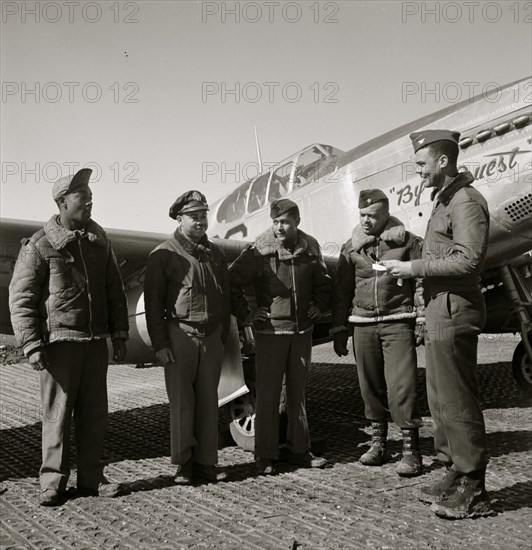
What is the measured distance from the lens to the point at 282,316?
4488mm

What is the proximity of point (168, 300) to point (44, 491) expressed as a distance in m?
1.38

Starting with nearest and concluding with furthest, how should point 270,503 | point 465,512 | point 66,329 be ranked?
point 465,512 < point 270,503 < point 66,329

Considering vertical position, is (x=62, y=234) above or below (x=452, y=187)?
below

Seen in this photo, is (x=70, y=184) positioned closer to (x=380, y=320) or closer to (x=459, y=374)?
(x=380, y=320)

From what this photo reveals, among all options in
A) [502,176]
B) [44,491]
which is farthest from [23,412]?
[502,176]

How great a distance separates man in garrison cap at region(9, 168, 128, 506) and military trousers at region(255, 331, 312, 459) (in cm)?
108

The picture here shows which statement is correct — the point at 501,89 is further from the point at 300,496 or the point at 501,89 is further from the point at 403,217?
the point at 300,496

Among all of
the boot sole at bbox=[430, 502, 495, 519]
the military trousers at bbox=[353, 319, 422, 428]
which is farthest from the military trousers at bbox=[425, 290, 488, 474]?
the military trousers at bbox=[353, 319, 422, 428]

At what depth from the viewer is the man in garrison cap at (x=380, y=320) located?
4.26 m

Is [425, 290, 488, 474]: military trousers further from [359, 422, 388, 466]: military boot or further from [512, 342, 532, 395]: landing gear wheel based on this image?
[512, 342, 532, 395]: landing gear wheel

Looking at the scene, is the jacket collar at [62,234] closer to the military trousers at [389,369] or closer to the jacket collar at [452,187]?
the military trousers at [389,369]

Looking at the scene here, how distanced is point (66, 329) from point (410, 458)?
2.29m

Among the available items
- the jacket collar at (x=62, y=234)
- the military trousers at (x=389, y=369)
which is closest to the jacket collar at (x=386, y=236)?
the military trousers at (x=389, y=369)

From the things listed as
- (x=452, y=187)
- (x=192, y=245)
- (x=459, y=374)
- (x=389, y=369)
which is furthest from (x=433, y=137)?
(x=192, y=245)
